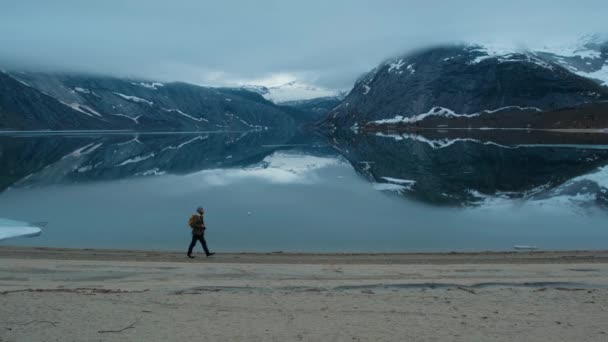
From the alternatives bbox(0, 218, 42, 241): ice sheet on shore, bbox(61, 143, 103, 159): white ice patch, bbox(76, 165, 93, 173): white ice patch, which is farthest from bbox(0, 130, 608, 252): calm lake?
bbox(61, 143, 103, 159): white ice patch

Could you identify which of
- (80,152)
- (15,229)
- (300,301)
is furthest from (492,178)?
Answer: (80,152)

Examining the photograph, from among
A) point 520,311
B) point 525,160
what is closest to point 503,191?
point 525,160

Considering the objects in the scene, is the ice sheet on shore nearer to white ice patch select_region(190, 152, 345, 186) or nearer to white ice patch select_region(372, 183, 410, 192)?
white ice patch select_region(190, 152, 345, 186)

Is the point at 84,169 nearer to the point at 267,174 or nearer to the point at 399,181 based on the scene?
the point at 267,174

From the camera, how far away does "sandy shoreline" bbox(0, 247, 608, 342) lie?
10109 mm

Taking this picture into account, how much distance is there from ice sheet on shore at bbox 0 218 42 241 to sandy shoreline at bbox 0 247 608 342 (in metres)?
8.56

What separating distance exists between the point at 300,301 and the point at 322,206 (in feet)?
78.3

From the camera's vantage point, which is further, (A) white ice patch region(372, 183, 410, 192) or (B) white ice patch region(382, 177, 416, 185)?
(B) white ice patch region(382, 177, 416, 185)

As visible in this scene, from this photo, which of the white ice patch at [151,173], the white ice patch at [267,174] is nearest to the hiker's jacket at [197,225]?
the white ice patch at [267,174]

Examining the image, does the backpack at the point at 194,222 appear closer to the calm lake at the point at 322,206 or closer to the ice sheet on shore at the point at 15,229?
the calm lake at the point at 322,206

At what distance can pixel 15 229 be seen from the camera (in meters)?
27.6

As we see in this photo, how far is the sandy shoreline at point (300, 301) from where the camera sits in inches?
398

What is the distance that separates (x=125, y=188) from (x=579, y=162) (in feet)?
166

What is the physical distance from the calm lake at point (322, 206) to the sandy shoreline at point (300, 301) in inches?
264
